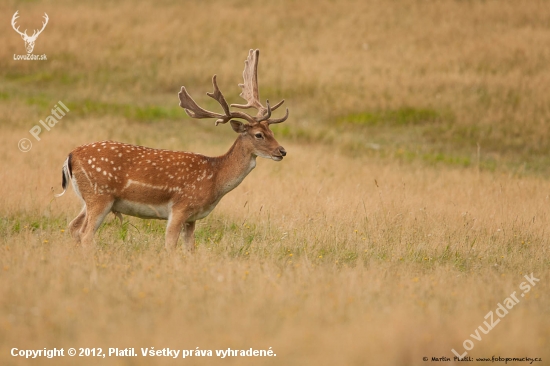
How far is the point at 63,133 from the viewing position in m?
16.8

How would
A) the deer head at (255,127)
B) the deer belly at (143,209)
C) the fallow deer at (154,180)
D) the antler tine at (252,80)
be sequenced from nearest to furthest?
the fallow deer at (154,180)
the deer belly at (143,209)
the deer head at (255,127)
the antler tine at (252,80)

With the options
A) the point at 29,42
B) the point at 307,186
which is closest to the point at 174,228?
the point at 307,186

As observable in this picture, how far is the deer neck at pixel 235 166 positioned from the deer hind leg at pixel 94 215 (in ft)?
4.39

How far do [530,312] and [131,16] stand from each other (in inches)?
1044

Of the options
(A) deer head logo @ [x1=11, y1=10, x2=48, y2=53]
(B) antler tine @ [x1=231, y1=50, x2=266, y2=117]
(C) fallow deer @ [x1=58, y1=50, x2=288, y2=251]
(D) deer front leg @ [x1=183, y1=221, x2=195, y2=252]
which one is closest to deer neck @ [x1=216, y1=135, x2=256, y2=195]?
(C) fallow deer @ [x1=58, y1=50, x2=288, y2=251]

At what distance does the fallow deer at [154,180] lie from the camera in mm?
8133

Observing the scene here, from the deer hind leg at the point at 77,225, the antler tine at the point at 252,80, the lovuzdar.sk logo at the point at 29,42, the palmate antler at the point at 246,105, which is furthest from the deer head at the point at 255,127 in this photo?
the lovuzdar.sk logo at the point at 29,42

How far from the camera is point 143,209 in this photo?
8258mm

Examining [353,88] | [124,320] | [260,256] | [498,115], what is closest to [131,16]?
[353,88]

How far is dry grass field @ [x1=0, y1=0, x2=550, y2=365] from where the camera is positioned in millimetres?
5395

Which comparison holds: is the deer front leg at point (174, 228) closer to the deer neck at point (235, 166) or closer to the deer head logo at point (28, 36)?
the deer neck at point (235, 166)

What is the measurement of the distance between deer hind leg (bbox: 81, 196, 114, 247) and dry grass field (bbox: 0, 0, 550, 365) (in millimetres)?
226

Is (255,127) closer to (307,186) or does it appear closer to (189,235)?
(189,235)

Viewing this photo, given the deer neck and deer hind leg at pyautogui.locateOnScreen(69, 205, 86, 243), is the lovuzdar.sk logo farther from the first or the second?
the deer neck
